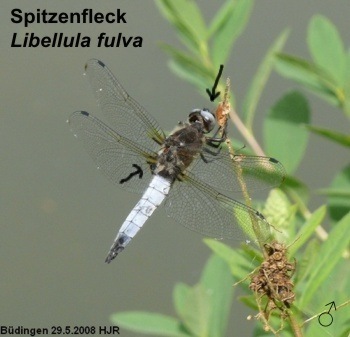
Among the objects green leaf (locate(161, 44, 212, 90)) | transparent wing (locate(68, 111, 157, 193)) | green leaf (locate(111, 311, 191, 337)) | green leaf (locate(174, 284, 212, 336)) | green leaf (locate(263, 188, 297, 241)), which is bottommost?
green leaf (locate(111, 311, 191, 337))

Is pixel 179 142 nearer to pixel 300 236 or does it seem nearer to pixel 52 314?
pixel 300 236

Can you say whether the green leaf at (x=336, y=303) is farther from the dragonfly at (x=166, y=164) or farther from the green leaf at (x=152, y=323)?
the green leaf at (x=152, y=323)

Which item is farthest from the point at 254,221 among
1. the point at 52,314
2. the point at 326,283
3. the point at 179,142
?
the point at 52,314

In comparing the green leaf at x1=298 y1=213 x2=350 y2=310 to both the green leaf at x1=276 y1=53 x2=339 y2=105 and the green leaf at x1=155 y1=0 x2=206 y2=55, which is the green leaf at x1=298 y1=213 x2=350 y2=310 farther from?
the green leaf at x1=155 y1=0 x2=206 y2=55

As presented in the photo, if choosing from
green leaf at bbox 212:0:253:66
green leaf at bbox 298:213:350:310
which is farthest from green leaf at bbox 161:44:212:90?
green leaf at bbox 298:213:350:310

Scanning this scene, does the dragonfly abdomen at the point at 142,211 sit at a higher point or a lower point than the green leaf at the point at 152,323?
higher

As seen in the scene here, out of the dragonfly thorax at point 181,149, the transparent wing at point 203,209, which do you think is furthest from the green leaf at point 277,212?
the dragonfly thorax at point 181,149
